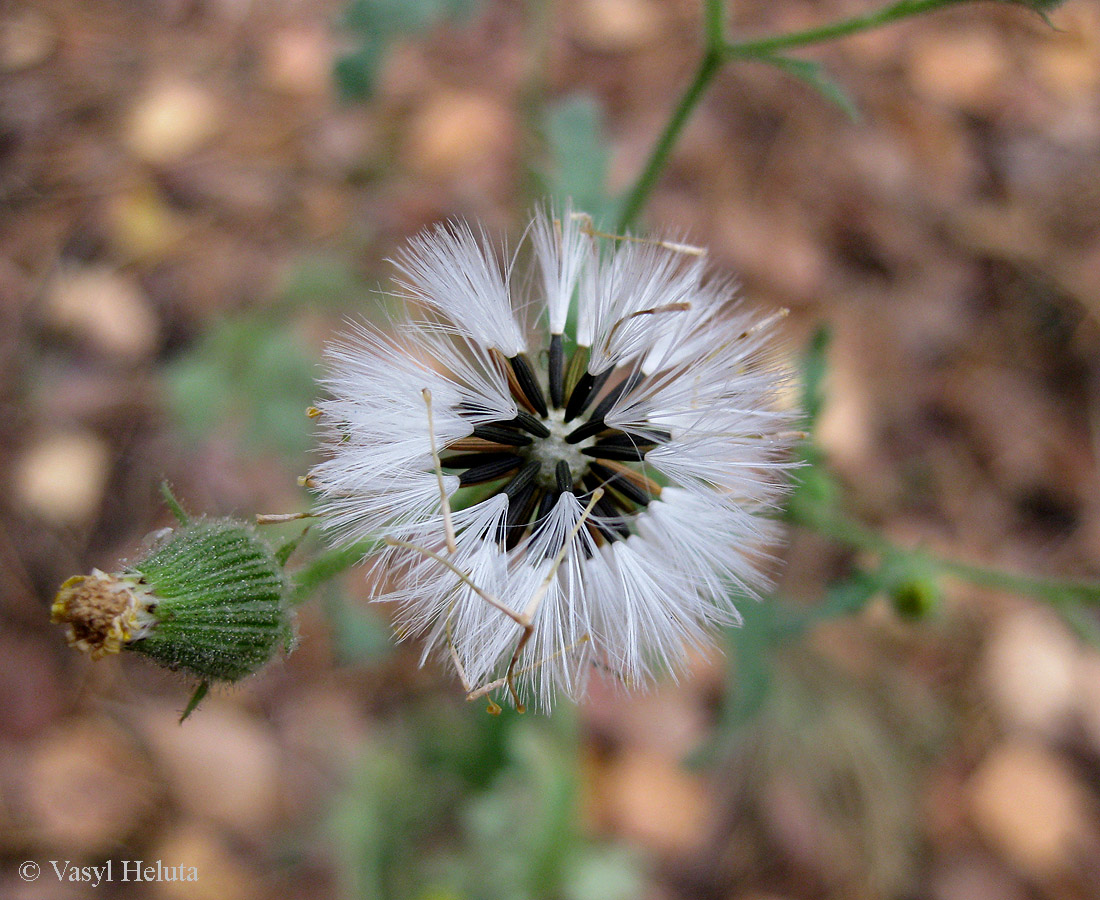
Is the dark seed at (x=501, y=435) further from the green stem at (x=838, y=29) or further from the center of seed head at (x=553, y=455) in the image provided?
the green stem at (x=838, y=29)

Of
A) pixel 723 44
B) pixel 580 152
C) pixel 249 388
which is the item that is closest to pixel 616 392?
pixel 723 44

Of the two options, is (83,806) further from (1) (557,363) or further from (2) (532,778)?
(1) (557,363)

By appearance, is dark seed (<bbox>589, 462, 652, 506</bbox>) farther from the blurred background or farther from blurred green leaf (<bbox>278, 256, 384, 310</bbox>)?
blurred green leaf (<bbox>278, 256, 384, 310</bbox>)

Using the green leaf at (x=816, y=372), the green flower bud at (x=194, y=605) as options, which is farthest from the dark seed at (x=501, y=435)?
the green leaf at (x=816, y=372)

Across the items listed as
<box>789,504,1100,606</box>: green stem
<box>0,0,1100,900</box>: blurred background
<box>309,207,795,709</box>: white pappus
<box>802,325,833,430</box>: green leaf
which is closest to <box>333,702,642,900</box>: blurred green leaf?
<box>0,0,1100,900</box>: blurred background

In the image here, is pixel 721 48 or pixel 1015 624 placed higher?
pixel 721 48

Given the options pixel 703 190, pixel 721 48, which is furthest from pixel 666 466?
pixel 703 190
